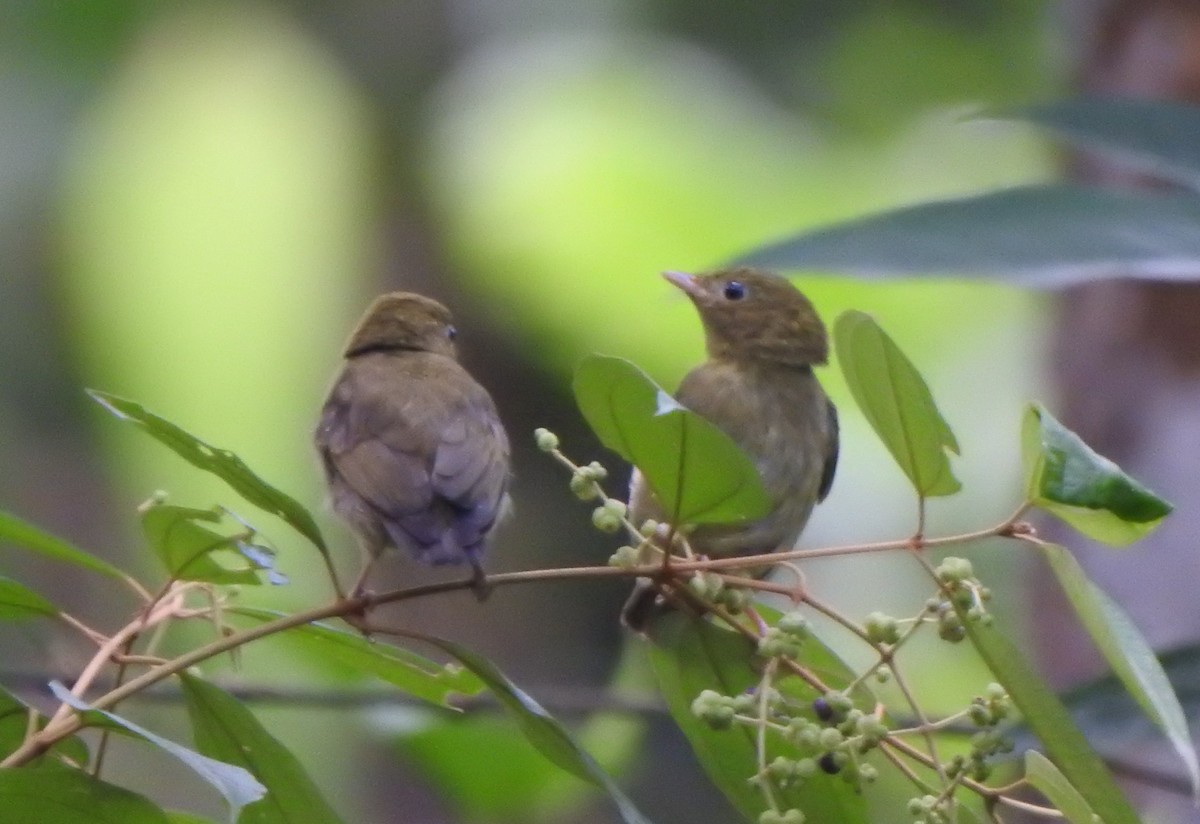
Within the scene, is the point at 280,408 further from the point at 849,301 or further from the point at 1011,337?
the point at 1011,337

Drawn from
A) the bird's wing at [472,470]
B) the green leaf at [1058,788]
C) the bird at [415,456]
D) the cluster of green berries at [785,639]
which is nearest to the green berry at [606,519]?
the cluster of green berries at [785,639]

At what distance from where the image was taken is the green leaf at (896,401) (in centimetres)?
198

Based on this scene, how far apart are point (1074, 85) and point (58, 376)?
5366mm

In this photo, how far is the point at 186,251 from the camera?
27.5 feet

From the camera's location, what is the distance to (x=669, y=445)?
202 centimetres

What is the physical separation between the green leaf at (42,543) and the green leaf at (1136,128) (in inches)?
68.6

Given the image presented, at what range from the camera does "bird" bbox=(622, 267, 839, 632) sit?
11.5 ft

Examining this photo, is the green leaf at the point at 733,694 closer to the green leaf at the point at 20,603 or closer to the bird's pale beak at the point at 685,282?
the green leaf at the point at 20,603

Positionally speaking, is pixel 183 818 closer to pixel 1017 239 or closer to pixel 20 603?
pixel 20 603

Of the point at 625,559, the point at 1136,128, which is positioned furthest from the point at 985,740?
the point at 1136,128

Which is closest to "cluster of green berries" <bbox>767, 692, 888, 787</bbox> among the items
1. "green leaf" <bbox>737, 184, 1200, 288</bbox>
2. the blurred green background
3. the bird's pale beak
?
"green leaf" <bbox>737, 184, 1200, 288</bbox>

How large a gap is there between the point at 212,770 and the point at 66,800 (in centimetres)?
27

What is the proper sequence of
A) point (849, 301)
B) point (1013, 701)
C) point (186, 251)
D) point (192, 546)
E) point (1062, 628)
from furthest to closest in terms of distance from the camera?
point (186, 251), point (849, 301), point (1062, 628), point (192, 546), point (1013, 701)

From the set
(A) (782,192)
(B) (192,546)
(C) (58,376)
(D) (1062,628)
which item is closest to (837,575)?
(A) (782,192)
